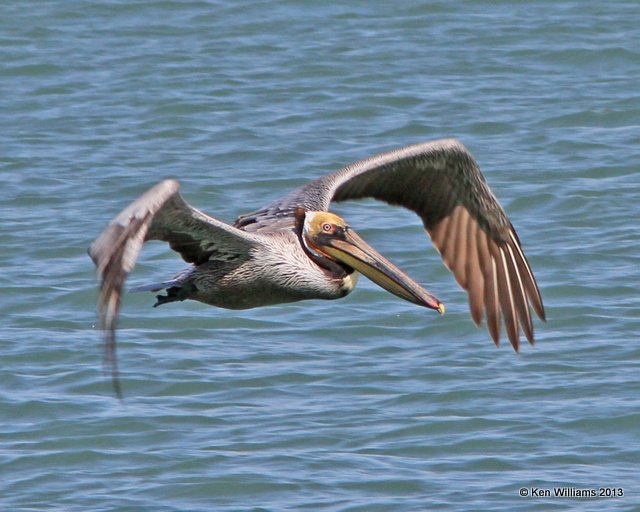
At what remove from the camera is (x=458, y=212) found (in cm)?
878

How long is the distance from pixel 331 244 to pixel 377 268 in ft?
0.91

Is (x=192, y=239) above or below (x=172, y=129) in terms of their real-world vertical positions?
above

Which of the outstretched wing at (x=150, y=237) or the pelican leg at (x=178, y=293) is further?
the pelican leg at (x=178, y=293)

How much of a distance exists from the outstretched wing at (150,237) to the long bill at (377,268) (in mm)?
524

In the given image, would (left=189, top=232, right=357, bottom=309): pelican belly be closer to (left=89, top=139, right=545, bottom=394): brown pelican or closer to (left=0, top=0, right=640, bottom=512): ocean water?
(left=89, top=139, right=545, bottom=394): brown pelican

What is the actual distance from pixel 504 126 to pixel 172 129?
2.95 m

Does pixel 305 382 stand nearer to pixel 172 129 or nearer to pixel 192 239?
pixel 192 239

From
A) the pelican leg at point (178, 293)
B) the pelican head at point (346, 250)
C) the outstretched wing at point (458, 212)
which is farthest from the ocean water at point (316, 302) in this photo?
the pelican head at point (346, 250)

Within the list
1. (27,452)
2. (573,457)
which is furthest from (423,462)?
(27,452)

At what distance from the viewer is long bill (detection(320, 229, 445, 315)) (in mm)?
7711

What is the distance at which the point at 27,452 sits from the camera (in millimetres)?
8320

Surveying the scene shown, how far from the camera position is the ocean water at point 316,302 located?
8.12 m

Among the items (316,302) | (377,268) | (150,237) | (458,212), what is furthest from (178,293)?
(316,302)

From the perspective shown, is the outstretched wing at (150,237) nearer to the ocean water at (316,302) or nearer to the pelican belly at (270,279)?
the pelican belly at (270,279)
